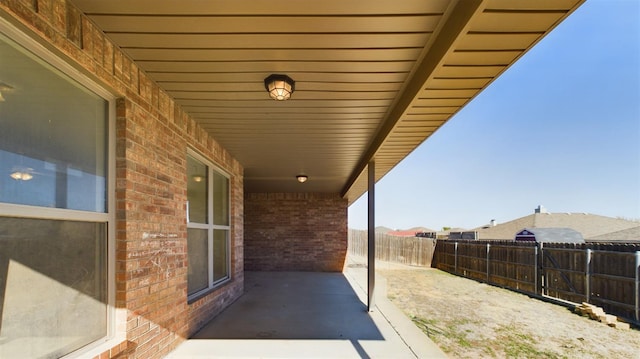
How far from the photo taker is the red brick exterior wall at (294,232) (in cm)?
1101

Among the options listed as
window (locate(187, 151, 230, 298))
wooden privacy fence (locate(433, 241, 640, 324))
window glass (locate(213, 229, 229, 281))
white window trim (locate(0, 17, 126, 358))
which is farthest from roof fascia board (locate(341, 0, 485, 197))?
wooden privacy fence (locate(433, 241, 640, 324))

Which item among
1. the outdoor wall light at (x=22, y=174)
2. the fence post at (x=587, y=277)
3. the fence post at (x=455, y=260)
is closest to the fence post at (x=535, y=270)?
the fence post at (x=587, y=277)

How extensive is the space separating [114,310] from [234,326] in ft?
7.49

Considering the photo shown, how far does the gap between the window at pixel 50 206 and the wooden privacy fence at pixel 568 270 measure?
8298mm

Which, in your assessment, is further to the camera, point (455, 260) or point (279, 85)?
point (455, 260)

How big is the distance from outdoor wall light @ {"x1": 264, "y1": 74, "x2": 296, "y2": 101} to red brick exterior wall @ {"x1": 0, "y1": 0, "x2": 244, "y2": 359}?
1.04 metres

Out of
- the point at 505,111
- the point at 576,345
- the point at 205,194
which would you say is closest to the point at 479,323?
the point at 576,345

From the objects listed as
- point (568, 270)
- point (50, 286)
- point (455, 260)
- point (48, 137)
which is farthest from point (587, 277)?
point (48, 137)

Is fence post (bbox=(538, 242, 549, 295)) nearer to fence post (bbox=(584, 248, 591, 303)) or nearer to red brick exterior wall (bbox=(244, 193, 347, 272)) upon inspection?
fence post (bbox=(584, 248, 591, 303))

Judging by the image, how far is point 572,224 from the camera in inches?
952

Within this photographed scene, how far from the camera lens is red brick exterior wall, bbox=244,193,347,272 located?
11008mm

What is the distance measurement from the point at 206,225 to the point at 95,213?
247cm

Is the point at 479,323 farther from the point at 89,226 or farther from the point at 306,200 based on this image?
the point at 306,200

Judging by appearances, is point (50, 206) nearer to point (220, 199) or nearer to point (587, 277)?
point (220, 199)
